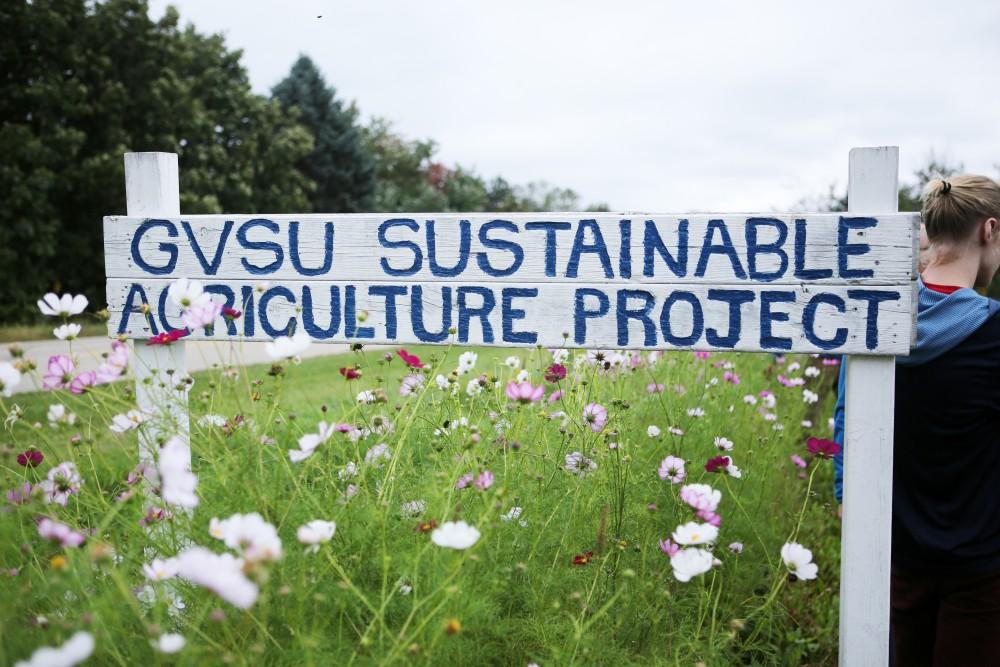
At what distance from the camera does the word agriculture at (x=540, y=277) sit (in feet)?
6.61

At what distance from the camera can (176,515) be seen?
173cm

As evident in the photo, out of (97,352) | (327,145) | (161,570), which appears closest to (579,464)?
(161,570)

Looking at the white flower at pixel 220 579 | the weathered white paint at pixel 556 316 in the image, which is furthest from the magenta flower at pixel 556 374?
the white flower at pixel 220 579

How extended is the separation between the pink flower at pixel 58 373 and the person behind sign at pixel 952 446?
2069 millimetres

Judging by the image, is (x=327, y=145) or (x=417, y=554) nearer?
(x=417, y=554)

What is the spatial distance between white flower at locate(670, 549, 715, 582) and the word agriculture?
0.67 metres

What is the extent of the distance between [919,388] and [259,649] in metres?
1.74

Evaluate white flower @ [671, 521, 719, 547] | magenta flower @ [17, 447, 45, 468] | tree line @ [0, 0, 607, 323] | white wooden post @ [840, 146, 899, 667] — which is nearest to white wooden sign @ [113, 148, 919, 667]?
white wooden post @ [840, 146, 899, 667]

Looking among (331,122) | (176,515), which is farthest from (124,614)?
(331,122)

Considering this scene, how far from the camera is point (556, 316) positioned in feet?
7.13

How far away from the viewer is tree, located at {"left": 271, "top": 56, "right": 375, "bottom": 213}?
25641mm

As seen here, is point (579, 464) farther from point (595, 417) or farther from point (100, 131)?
point (100, 131)

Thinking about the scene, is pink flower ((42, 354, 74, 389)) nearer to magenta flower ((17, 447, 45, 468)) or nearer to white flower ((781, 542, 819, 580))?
magenta flower ((17, 447, 45, 468))

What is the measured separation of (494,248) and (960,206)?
1229mm
